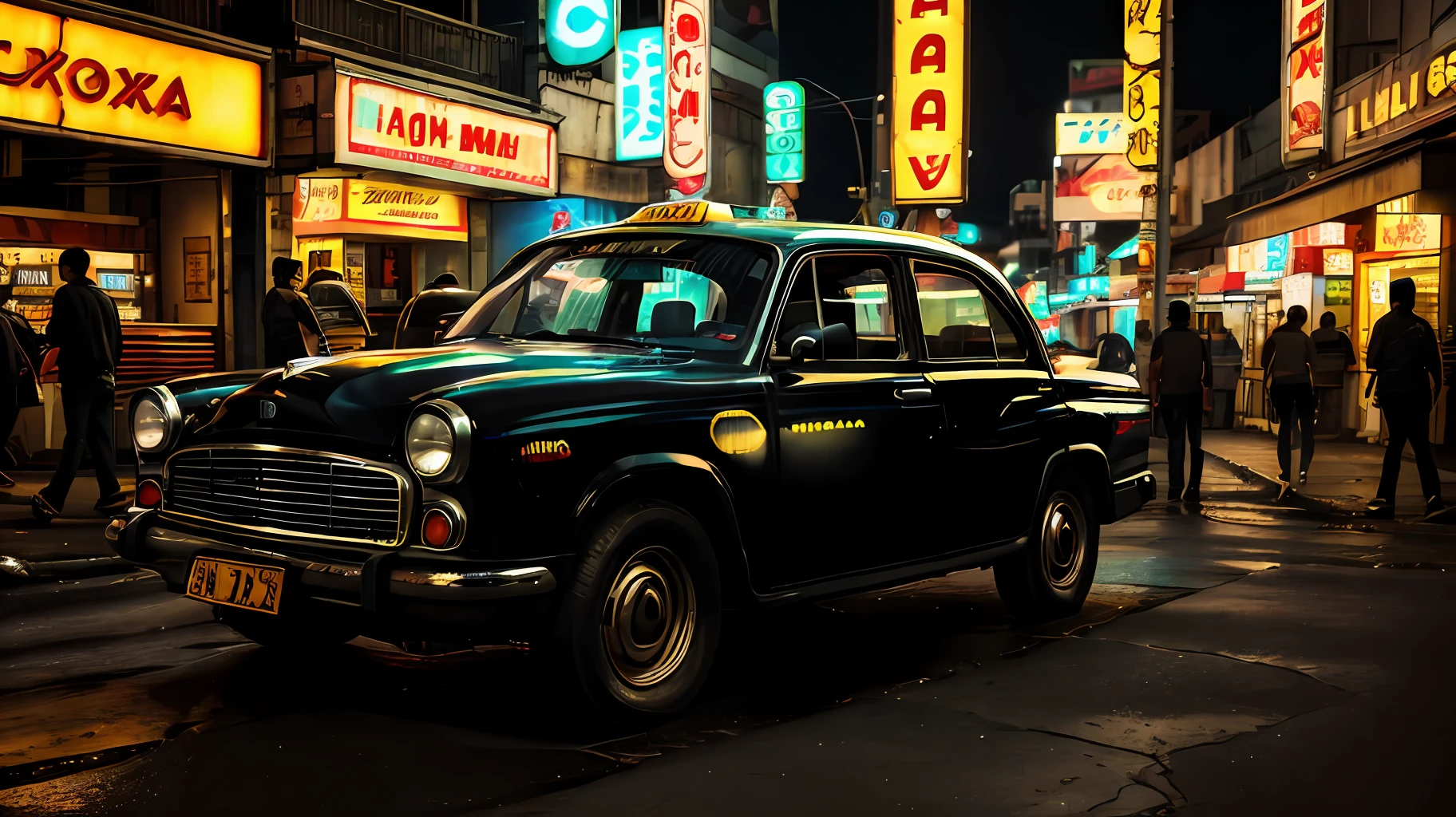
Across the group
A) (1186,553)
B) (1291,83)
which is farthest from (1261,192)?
(1186,553)

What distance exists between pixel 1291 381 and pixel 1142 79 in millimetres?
13046

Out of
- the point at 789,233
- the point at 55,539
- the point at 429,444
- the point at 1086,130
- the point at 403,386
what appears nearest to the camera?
the point at 429,444

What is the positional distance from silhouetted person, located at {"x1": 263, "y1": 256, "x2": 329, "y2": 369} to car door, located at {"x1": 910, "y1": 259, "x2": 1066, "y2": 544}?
6856mm

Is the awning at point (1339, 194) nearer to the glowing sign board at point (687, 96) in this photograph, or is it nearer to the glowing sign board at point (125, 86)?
the glowing sign board at point (687, 96)

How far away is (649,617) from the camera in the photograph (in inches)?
211

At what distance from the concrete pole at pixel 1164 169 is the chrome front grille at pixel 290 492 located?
57.1ft

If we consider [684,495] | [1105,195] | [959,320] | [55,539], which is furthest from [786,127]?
[684,495]

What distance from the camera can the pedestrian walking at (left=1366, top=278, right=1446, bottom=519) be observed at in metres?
12.8

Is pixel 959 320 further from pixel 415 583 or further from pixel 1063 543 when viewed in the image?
pixel 415 583

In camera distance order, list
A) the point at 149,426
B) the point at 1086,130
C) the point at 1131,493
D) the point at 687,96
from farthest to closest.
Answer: the point at 1086,130, the point at 687,96, the point at 1131,493, the point at 149,426

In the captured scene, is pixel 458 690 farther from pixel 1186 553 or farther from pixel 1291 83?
pixel 1291 83

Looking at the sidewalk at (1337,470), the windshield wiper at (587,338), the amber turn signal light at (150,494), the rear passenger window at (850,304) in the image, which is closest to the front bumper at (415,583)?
the amber turn signal light at (150,494)

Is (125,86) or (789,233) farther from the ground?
(125,86)

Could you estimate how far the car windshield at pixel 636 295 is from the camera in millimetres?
5977
